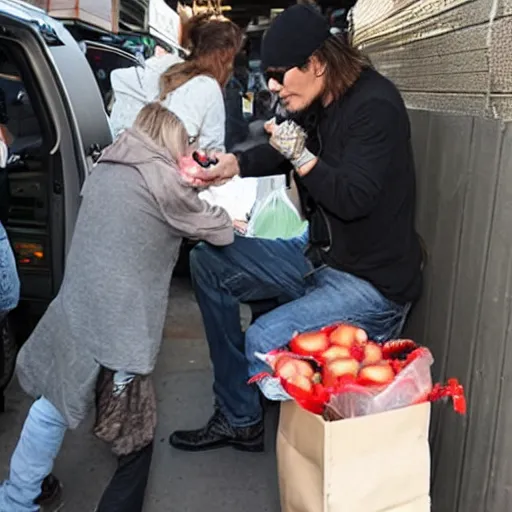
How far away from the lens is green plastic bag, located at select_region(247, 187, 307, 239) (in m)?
3.56

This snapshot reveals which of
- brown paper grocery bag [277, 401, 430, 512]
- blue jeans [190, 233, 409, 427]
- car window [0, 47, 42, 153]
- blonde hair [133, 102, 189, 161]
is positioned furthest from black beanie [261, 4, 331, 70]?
car window [0, 47, 42, 153]

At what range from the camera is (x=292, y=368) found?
2012mm

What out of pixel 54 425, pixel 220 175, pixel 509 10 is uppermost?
pixel 509 10

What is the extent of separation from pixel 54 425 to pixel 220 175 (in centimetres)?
115

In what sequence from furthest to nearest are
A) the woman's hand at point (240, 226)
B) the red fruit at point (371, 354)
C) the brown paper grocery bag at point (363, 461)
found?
the woman's hand at point (240, 226)
the red fruit at point (371, 354)
the brown paper grocery bag at point (363, 461)

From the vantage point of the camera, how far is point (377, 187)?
227 centimetres

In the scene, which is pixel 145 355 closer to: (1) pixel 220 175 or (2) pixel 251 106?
(1) pixel 220 175

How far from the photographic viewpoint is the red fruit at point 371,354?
2072 millimetres

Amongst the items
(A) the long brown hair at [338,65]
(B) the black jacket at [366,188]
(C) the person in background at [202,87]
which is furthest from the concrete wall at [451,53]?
(C) the person in background at [202,87]

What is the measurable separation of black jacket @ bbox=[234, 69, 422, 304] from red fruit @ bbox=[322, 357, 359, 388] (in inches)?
20.7

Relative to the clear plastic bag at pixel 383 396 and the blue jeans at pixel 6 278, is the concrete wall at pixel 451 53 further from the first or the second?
the blue jeans at pixel 6 278

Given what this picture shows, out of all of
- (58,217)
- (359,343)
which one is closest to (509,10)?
(359,343)

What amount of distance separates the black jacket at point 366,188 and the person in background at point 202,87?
128 centimetres

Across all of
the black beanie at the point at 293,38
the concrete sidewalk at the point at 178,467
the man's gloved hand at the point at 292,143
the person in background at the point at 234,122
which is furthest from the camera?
the person in background at the point at 234,122
